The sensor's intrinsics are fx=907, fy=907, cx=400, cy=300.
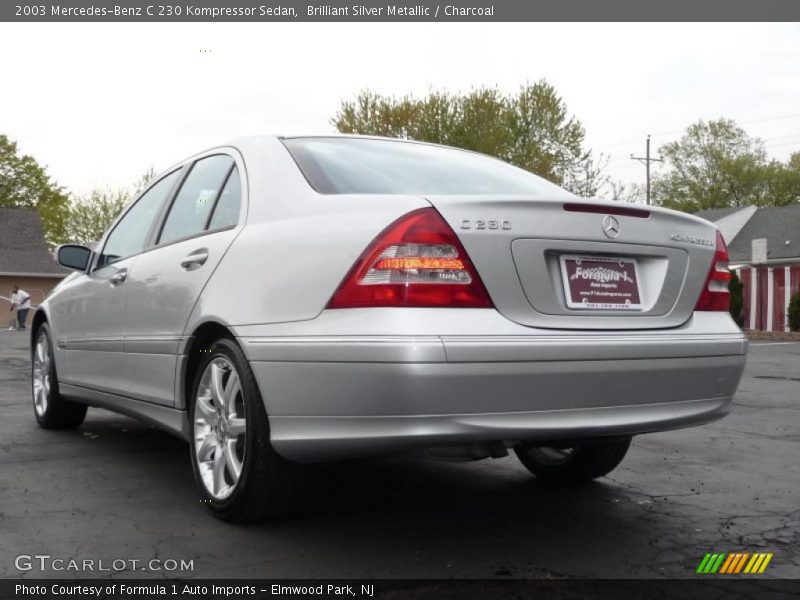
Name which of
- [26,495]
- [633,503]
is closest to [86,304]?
[26,495]

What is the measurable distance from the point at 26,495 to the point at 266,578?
1.73m

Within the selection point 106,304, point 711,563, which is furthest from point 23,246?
point 711,563

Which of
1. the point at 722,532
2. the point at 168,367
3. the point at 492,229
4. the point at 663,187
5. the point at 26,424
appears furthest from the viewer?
the point at 663,187

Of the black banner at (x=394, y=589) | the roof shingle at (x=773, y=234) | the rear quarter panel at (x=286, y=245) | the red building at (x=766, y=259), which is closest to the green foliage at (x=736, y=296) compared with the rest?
the red building at (x=766, y=259)

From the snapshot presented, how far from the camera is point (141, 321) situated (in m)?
4.39

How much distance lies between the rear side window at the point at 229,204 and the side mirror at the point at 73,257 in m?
1.73

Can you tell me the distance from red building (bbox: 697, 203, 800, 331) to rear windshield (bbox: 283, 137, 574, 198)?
111 feet

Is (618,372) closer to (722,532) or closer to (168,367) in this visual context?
(722,532)

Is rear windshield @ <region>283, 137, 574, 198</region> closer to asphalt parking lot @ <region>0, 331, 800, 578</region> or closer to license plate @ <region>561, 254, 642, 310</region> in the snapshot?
license plate @ <region>561, 254, 642, 310</region>

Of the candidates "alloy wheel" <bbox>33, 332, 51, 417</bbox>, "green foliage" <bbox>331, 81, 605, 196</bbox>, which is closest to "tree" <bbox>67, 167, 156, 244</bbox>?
"green foliage" <bbox>331, 81, 605, 196</bbox>

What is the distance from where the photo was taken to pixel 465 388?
9.40 ft

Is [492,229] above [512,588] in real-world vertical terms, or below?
above

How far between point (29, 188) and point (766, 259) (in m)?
46.7

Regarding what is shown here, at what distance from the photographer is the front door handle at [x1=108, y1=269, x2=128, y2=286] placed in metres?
4.77
